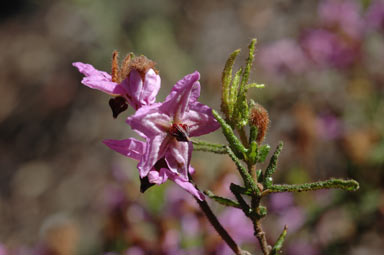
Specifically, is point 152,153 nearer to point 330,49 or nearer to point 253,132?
point 253,132

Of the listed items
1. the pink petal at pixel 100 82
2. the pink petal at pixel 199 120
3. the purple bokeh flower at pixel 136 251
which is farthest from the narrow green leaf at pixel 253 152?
the purple bokeh flower at pixel 136 251

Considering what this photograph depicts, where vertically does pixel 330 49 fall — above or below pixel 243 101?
above

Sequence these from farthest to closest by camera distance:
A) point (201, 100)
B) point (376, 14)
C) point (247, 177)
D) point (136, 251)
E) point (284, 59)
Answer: point (201, 100)
point (284, 59)
point (376, 14)
point (136, 251)
point (247, 177)

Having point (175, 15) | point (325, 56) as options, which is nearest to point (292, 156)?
point (325, 56)

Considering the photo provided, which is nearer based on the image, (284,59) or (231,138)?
(231,138)

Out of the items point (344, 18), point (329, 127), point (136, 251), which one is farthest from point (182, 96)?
point (344, 18)

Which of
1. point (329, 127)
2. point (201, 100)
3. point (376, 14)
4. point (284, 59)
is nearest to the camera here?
point (376, 14)

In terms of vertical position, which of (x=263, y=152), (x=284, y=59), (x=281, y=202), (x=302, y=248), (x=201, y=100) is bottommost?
(x=263, y=152)
